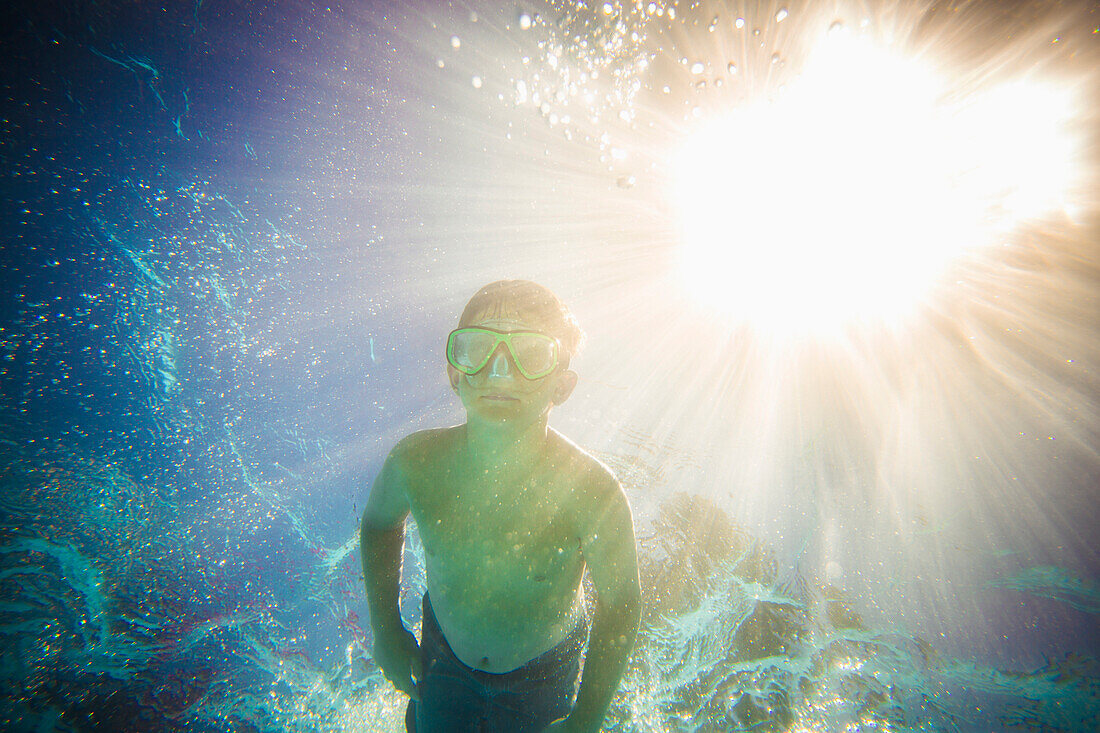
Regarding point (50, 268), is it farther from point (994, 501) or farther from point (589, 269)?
point (994, 501)

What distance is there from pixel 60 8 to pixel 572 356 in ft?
25.5

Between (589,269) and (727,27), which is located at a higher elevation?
(727,27)

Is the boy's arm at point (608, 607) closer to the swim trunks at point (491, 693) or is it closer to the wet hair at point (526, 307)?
the swim trunks at point (491, 693)

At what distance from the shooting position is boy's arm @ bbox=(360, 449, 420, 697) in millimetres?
2234

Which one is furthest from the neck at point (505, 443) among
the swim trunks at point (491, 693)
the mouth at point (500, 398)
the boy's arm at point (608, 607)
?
the swim trunks at point (491, 693)

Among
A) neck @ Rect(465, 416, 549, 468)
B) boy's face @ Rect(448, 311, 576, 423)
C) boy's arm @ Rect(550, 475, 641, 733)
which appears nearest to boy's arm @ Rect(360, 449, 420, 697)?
neck @ Rect(465, 416, 549, 468)

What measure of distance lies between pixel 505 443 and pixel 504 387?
1.18 ft

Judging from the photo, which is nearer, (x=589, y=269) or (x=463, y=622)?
(x=463, y=622)

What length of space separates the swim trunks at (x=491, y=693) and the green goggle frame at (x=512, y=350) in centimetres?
193

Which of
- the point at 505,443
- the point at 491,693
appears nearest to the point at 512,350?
the point at 505,443

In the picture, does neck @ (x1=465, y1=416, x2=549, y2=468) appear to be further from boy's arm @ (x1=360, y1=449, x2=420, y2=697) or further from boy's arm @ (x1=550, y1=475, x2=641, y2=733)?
boy's arm @ (x1=360, y1=449, x2=420, y2=697)

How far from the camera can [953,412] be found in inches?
357

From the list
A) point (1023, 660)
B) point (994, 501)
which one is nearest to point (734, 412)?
point (994, 501)

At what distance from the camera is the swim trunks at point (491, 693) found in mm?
2125
